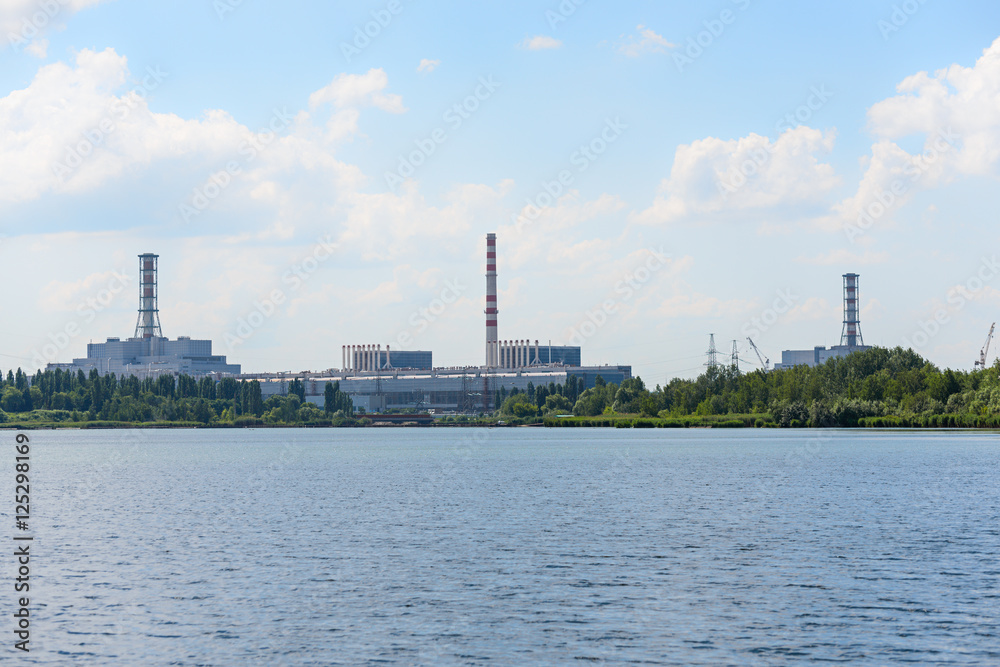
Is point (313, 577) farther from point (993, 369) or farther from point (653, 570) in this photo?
point (993, 369)

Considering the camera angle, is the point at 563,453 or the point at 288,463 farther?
the point at 563,453

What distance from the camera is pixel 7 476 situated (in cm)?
10494

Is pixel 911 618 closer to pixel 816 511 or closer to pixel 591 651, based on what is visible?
pixel 591 651

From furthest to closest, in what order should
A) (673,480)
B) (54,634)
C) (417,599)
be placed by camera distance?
(673,480)
(417,599)
(54,634)

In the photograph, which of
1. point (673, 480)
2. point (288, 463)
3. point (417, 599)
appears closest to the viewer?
point (417, 599)

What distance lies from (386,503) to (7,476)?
52937 millimetres

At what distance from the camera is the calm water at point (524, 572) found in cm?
2881

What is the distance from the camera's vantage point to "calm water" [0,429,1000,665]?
28812 millimetres

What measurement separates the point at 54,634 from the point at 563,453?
105853mm

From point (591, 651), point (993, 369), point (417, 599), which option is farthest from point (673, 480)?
point (993, 369)

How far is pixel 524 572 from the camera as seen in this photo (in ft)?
131

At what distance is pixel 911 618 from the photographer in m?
31.4

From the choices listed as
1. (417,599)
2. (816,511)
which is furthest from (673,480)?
(417,599)

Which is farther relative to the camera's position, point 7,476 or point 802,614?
point 7,476
